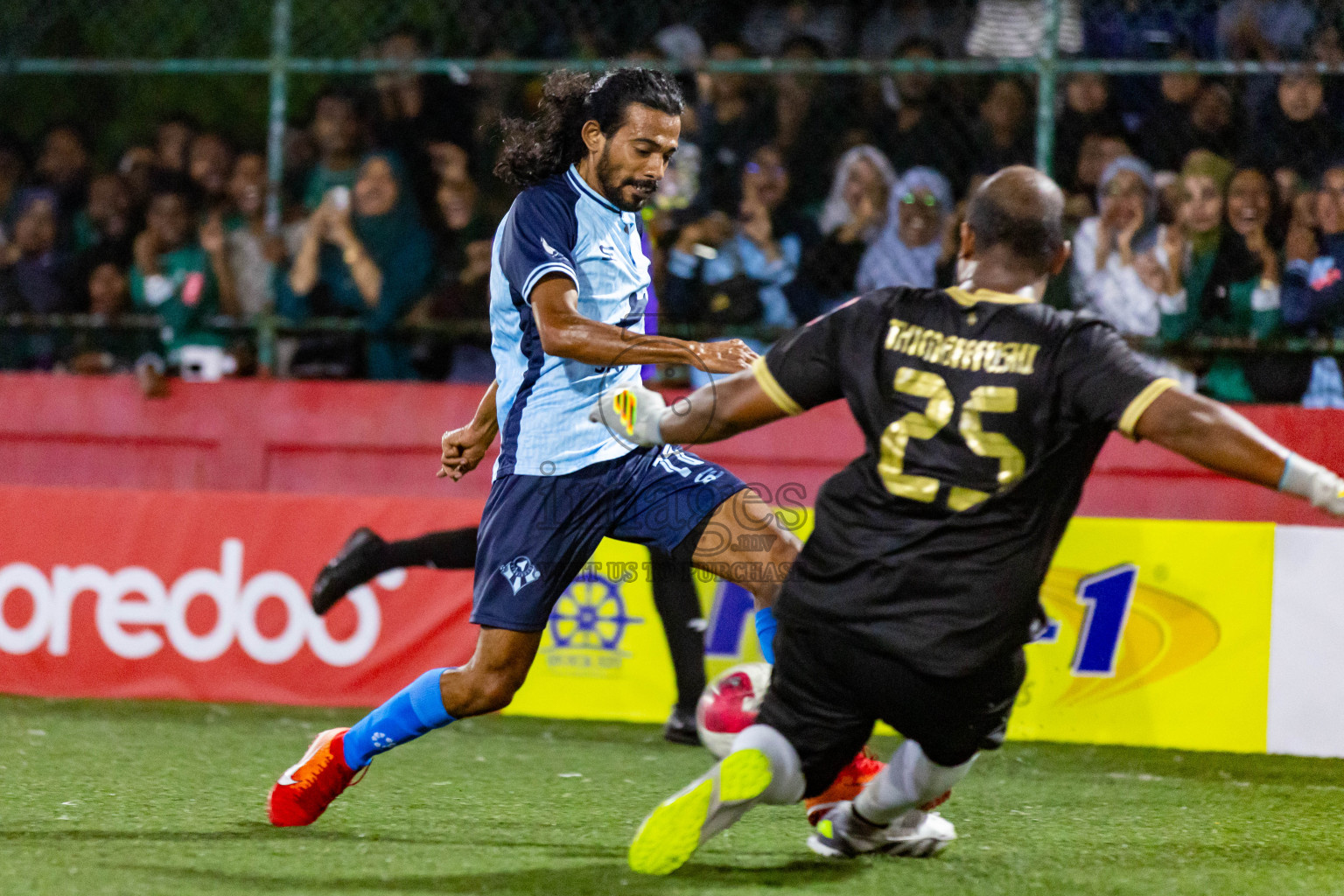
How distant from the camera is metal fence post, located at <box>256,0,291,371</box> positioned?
7.77 m

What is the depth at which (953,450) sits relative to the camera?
126 inches

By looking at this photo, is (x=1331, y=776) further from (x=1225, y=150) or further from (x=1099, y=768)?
(x=1225, y=150)

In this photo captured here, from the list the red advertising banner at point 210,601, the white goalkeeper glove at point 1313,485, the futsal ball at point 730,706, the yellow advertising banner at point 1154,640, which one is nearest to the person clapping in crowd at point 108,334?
the red advertising banner at point 210,601

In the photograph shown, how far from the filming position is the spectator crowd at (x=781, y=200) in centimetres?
679

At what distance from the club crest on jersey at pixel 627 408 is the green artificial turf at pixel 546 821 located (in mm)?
1025

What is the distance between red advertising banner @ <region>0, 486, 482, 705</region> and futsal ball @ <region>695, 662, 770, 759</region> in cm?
253

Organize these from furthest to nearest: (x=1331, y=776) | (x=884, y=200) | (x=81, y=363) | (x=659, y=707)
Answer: (x=81, y=363) < (x=884, y=200) < (x=659, y=707) < (x=1331, y=776)

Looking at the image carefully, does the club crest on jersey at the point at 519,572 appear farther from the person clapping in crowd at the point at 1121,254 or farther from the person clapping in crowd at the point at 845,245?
the person clapping in crowd at the point at 1121,254

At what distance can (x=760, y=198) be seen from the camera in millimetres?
7441

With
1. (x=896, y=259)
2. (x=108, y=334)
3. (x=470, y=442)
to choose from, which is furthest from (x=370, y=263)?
(x=470, y=442)

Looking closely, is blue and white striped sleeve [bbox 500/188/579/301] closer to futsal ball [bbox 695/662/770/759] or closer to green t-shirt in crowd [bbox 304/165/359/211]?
futsal ball [bbox 695/662/770/759]

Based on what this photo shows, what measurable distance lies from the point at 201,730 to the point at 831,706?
10.9 ft

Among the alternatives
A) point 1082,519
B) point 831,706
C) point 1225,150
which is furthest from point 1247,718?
point 831,706

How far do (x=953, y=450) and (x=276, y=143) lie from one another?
17.8 ft
